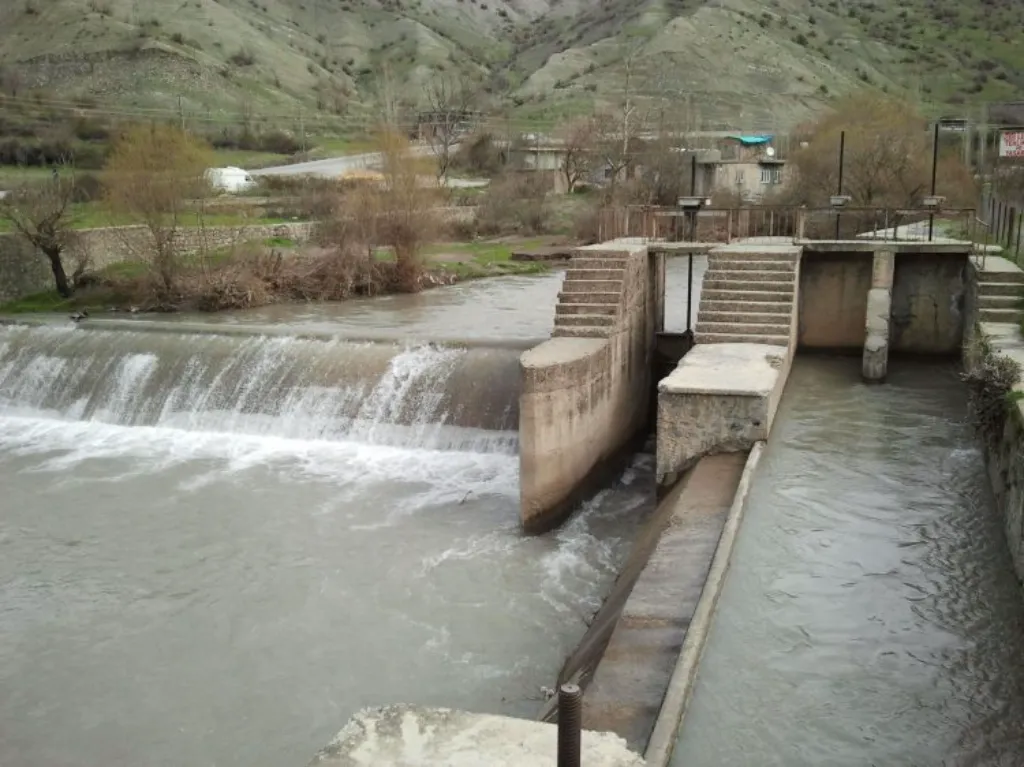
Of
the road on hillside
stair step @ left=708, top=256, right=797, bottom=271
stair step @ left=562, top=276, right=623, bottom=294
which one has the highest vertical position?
the road on hillside

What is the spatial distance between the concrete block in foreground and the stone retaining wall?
2294 centimetres

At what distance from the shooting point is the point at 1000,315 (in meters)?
13.0

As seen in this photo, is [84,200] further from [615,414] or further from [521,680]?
[521,680]

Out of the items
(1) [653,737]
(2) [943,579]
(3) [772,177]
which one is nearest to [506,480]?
(2) [943,579]

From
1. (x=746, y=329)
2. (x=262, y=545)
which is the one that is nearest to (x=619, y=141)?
(x=746, y=329)

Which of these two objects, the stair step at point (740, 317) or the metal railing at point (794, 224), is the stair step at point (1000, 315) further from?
the stair step at point (740, 317)

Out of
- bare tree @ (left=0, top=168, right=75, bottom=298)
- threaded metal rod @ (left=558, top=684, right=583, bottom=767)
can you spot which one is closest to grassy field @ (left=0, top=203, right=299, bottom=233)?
bare tree @ (left=0, top=168, right=75, bottom=298)

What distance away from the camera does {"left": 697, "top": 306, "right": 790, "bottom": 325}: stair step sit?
13430mm

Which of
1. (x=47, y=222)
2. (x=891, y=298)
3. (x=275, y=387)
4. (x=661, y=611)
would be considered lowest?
(x=661, y=611)

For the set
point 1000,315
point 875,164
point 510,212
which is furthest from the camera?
point 510,212

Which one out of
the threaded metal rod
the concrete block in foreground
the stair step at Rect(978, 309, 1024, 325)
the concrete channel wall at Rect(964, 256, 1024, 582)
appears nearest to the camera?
the threaded metal rod

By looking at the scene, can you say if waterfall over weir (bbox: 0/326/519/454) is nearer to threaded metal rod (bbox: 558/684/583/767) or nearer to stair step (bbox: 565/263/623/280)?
stair step (bbox: 565/263/623/280)

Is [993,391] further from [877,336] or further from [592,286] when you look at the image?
[592,286]

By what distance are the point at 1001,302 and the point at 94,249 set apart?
21.7 m
